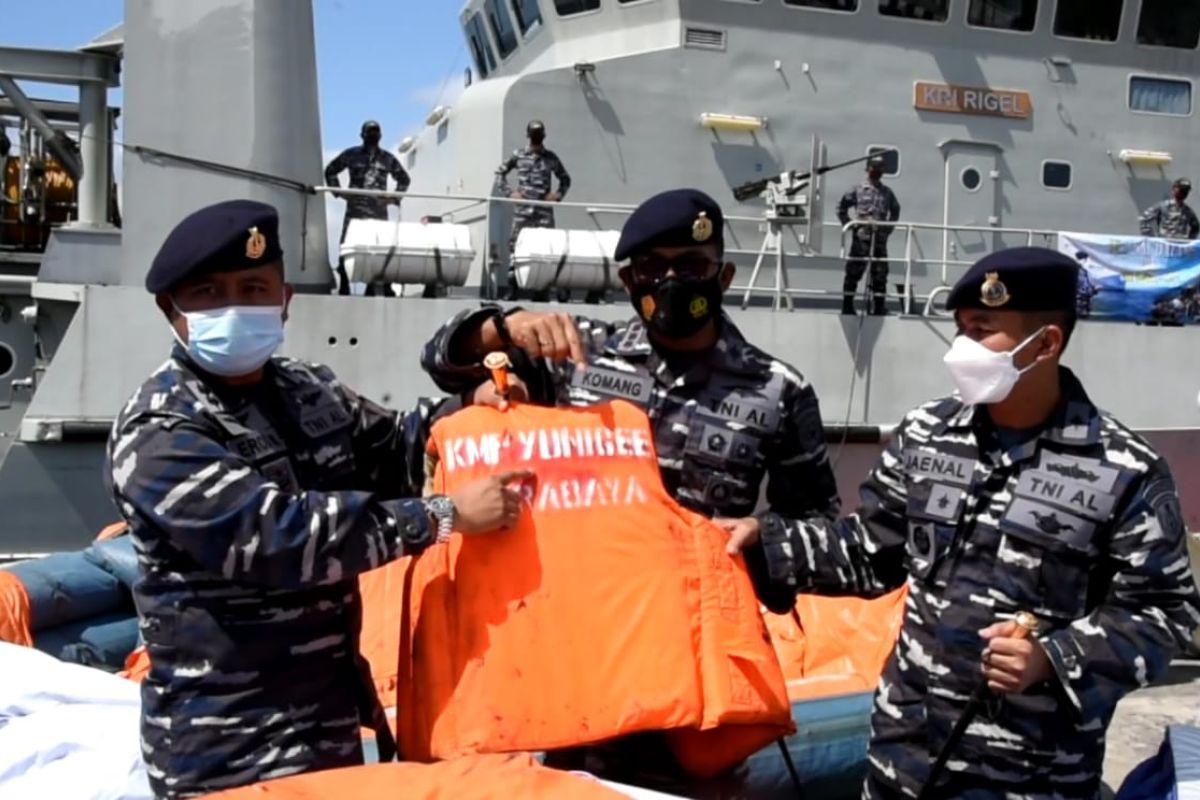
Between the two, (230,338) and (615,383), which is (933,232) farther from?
(230,338)

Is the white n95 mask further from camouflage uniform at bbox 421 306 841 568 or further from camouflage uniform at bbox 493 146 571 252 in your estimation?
camouflage uniform at bbox 493 146 571 252

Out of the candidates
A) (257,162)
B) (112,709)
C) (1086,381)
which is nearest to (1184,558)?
(112,709)

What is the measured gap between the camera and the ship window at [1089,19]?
323 inches

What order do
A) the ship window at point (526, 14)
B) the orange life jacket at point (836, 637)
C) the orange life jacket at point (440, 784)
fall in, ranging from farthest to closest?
the ship window at point (526, 14) → the orange life jacket at point (836, 637) → the orange life jacket at point (440, 784)

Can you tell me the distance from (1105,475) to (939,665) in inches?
15.6

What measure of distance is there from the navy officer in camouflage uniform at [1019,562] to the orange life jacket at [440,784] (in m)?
0.57

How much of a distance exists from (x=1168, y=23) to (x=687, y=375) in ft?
26.8

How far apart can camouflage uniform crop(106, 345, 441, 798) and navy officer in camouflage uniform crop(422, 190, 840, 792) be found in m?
0.39

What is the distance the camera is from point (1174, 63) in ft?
28.1

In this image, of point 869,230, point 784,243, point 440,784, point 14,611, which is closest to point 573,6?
point 784,243

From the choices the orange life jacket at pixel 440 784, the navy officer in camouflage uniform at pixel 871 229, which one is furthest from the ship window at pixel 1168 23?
the orange life jacket at pixel 440 784

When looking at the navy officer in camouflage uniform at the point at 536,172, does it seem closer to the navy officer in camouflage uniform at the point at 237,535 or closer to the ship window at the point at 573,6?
the ship window at the point at 573,6

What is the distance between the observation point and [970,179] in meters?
8.08

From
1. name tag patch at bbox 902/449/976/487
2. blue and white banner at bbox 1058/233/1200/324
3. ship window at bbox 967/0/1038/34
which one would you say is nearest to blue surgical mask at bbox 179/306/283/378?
name tag patch at bbox 902/449/976/487
